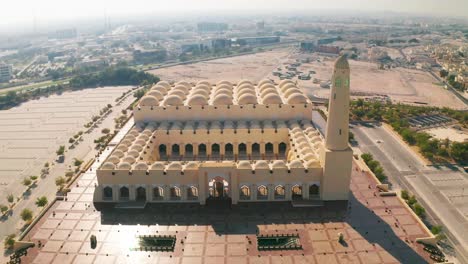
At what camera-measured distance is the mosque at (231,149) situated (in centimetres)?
5405

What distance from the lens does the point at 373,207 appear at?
53719 millimetres

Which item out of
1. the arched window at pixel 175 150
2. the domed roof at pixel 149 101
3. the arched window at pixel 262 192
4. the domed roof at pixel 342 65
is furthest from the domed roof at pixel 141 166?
the domed roof at pixel 342 65

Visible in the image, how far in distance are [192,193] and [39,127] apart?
6363 cm

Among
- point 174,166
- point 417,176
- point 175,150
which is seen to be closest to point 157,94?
point 175,150

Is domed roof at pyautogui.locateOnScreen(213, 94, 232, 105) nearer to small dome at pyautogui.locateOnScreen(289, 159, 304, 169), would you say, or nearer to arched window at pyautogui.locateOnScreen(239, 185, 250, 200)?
arched window at pyautogui.locateOnScreen(239, 185, 250, 200)

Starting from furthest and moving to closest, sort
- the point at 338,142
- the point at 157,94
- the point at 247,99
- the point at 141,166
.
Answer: the point at 157,94, the point at 247,99, the point at 141,166, the point at 338,142

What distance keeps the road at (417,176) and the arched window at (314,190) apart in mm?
16501

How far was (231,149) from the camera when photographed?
7069 cm

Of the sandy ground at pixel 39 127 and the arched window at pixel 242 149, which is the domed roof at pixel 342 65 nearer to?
the arched window at pixel 242 149

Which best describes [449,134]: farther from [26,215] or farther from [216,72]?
[216,72]

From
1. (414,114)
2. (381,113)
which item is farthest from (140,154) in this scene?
(414,114)

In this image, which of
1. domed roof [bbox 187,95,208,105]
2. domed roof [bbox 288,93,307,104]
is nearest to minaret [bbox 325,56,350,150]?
domed roof [bbox 288,93,307,104]

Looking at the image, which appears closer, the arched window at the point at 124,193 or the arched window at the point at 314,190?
the arched window at the point at 314,190

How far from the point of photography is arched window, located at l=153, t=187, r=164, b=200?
184 ft
